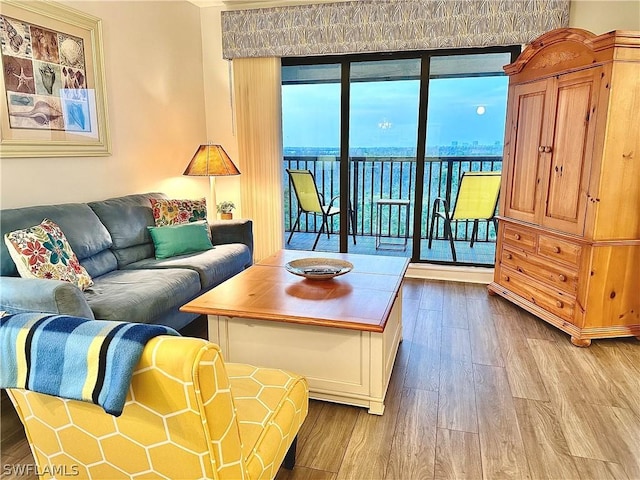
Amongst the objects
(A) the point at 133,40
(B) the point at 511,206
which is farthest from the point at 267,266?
(A) the point at 133,40

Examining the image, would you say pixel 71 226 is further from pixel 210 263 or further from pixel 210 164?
pixel 210 164

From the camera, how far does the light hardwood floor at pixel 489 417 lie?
177 cm

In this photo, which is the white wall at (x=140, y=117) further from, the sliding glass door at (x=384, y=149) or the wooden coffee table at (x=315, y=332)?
the sliding glass door at (x=384, y=149)

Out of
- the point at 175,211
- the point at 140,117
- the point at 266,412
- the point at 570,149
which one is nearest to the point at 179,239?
the point at 175,211

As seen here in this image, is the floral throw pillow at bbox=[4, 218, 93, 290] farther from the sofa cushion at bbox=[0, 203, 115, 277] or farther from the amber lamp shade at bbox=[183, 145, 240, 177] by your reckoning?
the amber lamp shade at bbox=[183, 145, 240, 177]

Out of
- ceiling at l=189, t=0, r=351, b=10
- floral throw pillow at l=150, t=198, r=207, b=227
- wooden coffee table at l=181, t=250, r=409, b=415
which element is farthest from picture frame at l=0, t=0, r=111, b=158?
wooden coffee table at l=181, t=250, r=409, b=415

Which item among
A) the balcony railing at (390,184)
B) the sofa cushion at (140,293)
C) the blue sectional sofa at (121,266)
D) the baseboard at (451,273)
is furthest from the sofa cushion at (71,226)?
the baseboard at (451,273)

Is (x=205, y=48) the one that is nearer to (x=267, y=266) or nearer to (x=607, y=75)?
(x=267, y=266)

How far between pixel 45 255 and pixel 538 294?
10.4 feet

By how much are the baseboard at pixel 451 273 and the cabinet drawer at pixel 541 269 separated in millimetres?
518

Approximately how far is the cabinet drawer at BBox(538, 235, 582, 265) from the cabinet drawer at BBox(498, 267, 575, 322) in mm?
231

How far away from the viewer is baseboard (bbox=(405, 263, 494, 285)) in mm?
4180

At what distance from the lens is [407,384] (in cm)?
239

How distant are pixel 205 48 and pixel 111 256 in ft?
8.42
